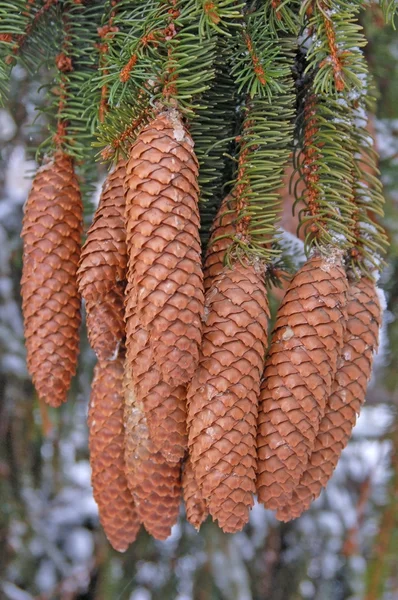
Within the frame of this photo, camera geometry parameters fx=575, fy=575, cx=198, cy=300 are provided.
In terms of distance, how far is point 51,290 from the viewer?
2.52 ft

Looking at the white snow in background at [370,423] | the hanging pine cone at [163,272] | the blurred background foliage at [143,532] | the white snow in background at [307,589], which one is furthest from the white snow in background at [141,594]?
the hanging pine cone at [163,272]

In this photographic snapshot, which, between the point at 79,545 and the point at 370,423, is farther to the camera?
the point at 370,423

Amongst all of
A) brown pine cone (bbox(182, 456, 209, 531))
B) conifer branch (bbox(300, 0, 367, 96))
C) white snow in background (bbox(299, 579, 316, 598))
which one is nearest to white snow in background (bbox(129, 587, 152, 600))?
white snow in background (bbox(299, 579, 316, 598))

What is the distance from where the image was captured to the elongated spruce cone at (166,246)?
58 cm

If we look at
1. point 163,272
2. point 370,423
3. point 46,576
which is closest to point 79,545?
point 46,576

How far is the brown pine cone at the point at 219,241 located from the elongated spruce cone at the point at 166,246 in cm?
8

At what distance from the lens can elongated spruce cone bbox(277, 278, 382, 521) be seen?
2.30ft

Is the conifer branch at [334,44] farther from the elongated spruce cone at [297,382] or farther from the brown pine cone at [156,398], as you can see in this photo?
the brown pine cone at [156,398]

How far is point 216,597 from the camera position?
1630 millimetres

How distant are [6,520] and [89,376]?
1.50 ft

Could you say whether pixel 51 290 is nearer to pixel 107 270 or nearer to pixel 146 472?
pixel 107 270

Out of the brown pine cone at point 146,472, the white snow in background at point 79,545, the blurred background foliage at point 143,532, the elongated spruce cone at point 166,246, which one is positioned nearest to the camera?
the elongated spruce cone at point 166,246

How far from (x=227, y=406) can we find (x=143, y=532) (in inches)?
43.0

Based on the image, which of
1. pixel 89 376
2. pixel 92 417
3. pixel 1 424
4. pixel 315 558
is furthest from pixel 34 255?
pixel 315 558
